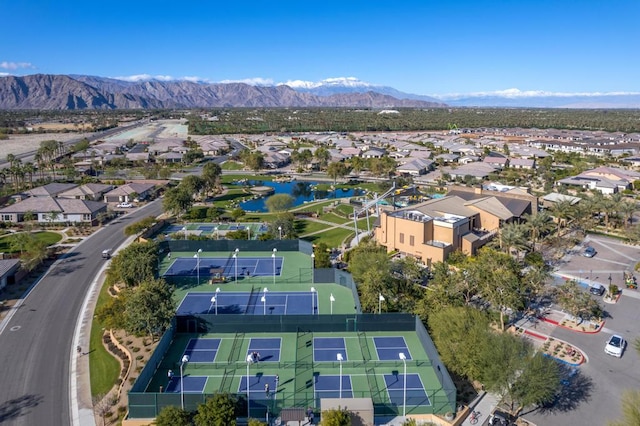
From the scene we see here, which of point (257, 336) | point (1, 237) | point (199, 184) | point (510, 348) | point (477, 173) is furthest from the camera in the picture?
point (477, 173)

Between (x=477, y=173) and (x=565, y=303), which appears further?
(x=477, y=173)

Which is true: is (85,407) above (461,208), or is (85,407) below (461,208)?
below

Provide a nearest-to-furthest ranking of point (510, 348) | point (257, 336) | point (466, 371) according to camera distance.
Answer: point (510, 348), point (466, 371), point (257, 336)

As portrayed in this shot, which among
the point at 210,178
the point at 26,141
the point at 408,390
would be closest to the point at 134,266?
the point at 408,390

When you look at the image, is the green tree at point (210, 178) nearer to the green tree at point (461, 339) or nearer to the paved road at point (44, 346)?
the paved road at point (44, 346)

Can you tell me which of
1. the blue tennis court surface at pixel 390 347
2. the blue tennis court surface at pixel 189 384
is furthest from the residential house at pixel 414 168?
the blue tennis court surface at pixel 189 384

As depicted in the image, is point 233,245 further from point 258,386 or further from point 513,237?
point 513,237

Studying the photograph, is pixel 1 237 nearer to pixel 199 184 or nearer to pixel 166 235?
pixel 166 235

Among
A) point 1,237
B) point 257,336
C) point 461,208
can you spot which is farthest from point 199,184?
point 257,336
